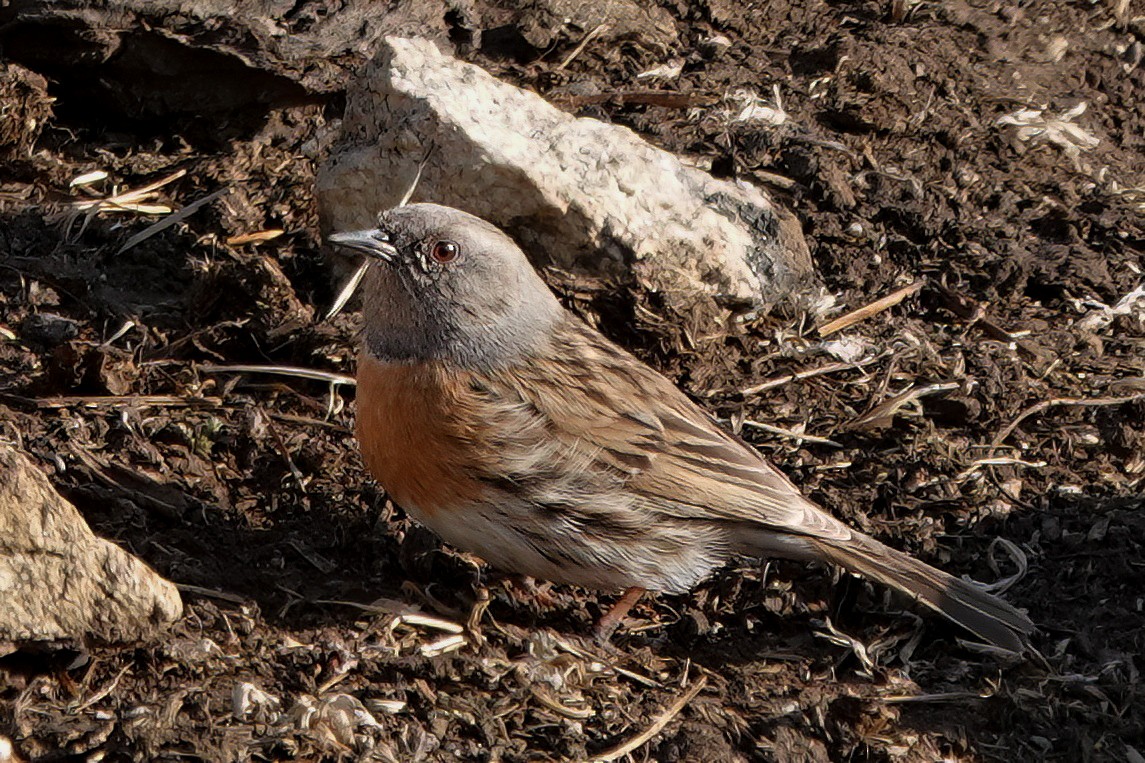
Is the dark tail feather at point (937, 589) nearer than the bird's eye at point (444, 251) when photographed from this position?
Yes

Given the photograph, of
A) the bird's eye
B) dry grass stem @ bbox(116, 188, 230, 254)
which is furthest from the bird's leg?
dry grass stem @ bbox(116, 188, 230, 254)

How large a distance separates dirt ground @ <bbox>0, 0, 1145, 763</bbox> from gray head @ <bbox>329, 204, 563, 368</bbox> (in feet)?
2.27

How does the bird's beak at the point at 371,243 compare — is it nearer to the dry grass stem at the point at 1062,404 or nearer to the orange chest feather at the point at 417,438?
the orange chest feather at the point at 417,438

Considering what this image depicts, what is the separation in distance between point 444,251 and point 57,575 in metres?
1.83

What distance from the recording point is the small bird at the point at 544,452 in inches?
202

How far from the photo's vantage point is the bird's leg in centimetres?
540

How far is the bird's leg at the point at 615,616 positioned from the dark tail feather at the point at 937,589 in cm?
70

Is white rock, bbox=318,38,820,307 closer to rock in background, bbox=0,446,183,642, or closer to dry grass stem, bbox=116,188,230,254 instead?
dry grass stem, bbox=116,188,230,254

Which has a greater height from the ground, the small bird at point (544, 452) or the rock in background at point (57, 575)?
the small bird at point (544, 452)

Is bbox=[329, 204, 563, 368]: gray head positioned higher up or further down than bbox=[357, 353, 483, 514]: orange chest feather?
higher up

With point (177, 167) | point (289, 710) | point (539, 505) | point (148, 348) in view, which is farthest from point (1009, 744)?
point (177, 167)

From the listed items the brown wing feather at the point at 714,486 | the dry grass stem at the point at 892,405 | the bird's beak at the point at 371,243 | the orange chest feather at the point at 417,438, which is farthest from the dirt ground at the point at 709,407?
the bird's beak at the point at 371,243

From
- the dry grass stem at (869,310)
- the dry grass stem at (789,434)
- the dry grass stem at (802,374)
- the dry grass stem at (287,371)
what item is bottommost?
the dry grass stem at (287,371)

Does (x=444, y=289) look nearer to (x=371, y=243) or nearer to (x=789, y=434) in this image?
(x=371, y=243)
